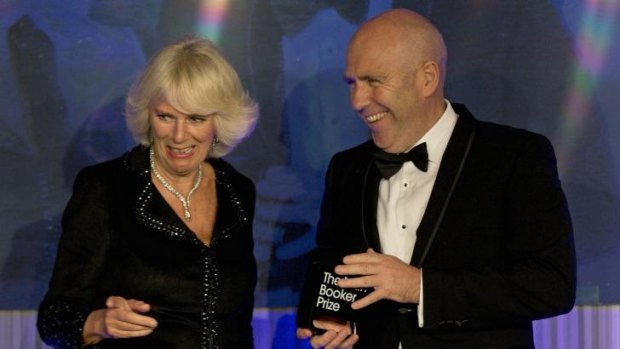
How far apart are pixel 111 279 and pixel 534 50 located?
185cm

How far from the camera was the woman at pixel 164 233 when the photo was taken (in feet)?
9.17

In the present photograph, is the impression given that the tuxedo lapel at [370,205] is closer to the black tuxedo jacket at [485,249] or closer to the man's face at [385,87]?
the black tuxedo jacket at [485,249]

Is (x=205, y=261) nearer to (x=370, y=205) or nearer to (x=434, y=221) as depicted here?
(x=370, y=205)

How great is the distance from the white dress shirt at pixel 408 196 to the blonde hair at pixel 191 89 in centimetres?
47

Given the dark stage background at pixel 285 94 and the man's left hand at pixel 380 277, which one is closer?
the man's left hand at pixel 380 277

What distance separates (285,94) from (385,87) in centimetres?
84

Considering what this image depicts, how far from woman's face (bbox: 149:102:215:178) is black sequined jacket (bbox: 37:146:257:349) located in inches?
3.0

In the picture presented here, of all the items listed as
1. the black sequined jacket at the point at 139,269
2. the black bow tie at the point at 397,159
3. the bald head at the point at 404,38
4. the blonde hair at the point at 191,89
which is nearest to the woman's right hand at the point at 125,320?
the black sequined jacket at the point at 139,269

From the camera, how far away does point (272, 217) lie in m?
3.76

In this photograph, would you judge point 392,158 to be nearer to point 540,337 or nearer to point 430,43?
point 430,43

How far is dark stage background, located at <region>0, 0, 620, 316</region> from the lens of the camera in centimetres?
360

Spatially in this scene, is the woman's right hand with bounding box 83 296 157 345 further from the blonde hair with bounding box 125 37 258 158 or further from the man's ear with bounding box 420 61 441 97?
the man's ear with bounding box 420 61 441 97

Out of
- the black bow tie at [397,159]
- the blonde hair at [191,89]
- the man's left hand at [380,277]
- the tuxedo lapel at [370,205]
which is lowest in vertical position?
the man's left hand at [380,277]

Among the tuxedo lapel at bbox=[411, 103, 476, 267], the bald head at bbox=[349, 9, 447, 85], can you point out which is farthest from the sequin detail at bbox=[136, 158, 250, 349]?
the bald head at bbox=[349, 9, 447, 85]
